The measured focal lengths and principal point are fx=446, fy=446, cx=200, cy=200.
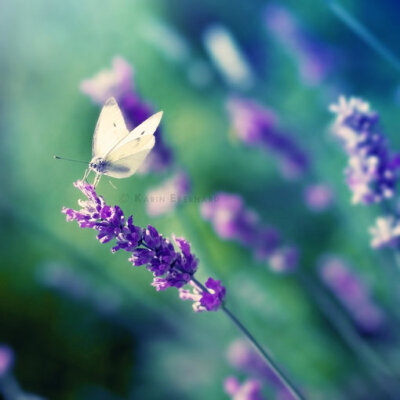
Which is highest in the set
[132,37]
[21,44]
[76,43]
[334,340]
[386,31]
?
[386,31]

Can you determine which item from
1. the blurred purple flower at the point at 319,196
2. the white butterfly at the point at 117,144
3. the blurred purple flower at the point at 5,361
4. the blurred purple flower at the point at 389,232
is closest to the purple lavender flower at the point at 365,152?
the blurred purple flower at the point at 389,232

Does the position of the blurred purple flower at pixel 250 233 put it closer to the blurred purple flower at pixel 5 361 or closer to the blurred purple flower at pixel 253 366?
the blurred purple flower at pixel 253 366

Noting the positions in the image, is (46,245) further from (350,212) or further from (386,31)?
(386,31)

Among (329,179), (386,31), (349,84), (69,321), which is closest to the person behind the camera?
(386,31)

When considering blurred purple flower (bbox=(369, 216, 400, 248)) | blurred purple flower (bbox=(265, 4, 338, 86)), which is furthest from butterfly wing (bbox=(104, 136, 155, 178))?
blurred purple flower (bbox=(265, 4, 338, 86))

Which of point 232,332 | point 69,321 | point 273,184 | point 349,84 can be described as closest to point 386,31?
point 349,84

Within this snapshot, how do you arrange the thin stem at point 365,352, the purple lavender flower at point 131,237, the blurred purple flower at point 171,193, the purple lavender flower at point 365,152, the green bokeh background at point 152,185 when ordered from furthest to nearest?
the green bokeh background at point 152,185, the blurred purple flower at point 171,193, the thin stem at point 365,352, the purple lavender flower at point 365,152, the purple lavender flower at point 131,237

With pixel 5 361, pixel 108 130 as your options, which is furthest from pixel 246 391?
pixel 5 361

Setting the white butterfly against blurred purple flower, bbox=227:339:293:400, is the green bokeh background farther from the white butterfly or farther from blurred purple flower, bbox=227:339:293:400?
the white butterfly
